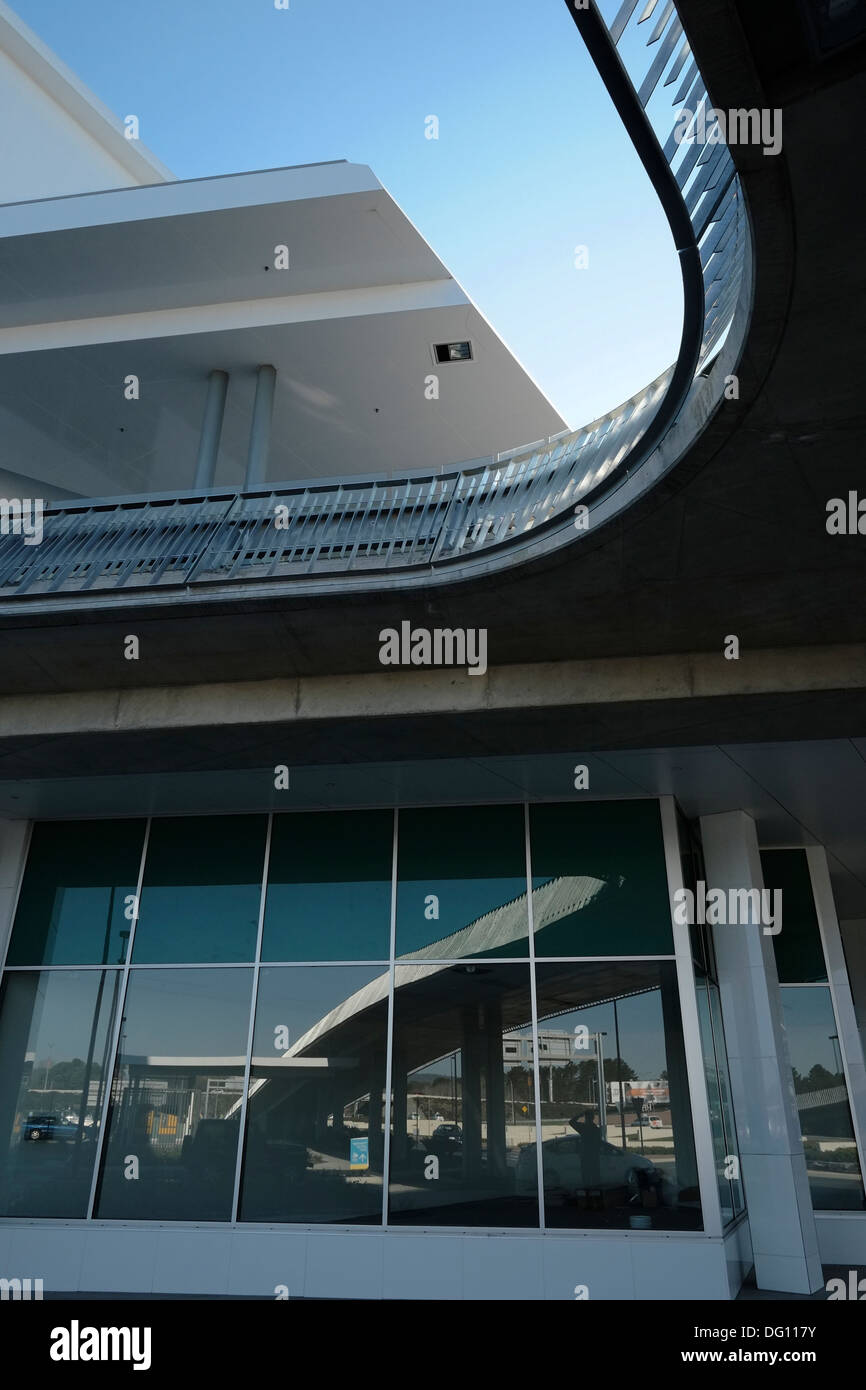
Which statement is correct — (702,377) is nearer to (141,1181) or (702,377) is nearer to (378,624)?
(378,624)

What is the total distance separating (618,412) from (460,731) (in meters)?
3.60

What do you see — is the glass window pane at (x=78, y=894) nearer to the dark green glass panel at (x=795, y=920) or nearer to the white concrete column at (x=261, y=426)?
the white concrete column at (x=261, y=426)

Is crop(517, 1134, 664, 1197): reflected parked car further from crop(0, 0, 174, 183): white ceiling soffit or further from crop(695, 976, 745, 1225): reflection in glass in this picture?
crop(0, 0, 174, 183): white ceiling soffit

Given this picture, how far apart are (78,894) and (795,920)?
1047cm

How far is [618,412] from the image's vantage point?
814 centimetres

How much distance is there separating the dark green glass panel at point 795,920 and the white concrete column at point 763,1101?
1881 mm

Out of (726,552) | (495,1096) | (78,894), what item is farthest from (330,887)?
(726,552)

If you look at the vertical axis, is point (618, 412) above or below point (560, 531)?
above

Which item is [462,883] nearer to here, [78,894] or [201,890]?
[201,890]

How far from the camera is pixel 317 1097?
11359 mm

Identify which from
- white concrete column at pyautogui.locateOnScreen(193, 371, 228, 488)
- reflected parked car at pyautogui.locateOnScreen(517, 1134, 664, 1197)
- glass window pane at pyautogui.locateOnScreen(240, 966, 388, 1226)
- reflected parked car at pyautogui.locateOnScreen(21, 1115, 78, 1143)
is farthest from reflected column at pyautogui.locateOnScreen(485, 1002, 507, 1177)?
white concrete column at pyautogui.locateOnScreen(193, 371, 228, 488)

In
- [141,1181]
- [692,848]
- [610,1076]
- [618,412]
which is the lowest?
[141,1181]

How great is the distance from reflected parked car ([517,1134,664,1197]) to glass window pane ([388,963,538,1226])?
0.12 feet
